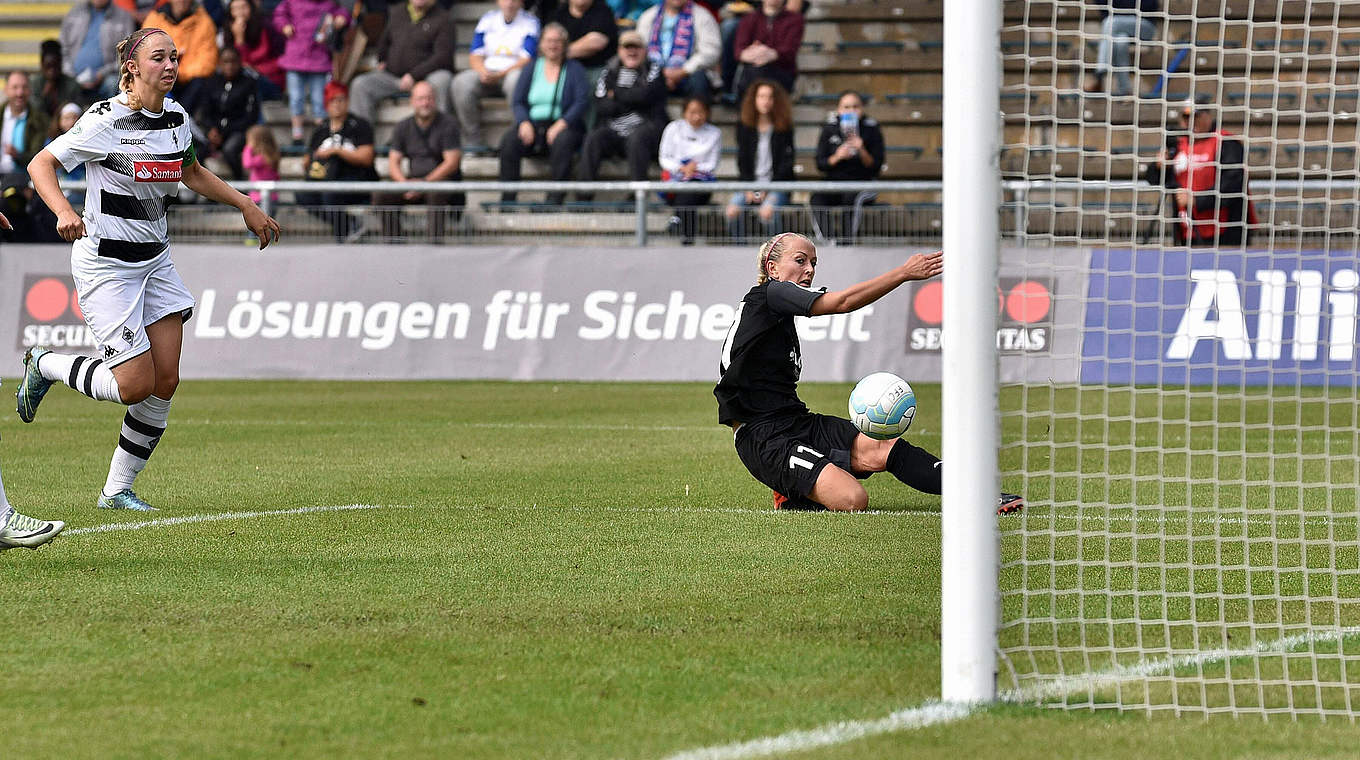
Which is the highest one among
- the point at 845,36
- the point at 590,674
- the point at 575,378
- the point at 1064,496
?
the point at 845,36

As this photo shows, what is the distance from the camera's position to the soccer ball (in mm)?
8258

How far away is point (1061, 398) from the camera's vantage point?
44.4 feet

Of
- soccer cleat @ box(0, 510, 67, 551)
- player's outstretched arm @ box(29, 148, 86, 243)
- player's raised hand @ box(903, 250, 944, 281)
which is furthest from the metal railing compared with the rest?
soccer cleat @ box(0, 510, 67, 551)

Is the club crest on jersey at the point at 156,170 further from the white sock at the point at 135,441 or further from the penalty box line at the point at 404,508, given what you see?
the penalty box line at the point at 404,508

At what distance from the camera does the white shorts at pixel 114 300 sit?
7906 millimetres

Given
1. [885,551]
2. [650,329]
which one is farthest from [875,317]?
[885,551]

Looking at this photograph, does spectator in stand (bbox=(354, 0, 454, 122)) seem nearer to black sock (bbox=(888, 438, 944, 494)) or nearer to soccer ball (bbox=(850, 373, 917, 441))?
soccer ball (bbox=(850, 373, 917, 441))

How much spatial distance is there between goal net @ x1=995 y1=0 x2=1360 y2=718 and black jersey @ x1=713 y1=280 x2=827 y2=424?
1.08 meters

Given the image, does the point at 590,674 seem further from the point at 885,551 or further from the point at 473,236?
the point at 473,236

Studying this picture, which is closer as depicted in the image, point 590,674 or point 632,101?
point 590,674

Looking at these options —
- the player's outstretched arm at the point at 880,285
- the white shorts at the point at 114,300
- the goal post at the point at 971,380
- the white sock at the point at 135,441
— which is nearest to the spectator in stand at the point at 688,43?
the white sock at the point at 135,441

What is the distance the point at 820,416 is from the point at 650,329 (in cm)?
814

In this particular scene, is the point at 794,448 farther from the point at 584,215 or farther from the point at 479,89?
the point at 479,89

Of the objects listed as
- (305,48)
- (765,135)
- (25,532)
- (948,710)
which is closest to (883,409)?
(25,532)
